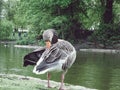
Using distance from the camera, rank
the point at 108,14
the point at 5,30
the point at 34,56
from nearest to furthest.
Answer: the point at 34,56 < the point at 108,14 < the point at 5,30

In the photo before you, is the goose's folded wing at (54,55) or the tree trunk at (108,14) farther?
the tree trunk at (108,14)

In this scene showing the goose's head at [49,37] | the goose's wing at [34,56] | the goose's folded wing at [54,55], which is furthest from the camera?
the goose's wing at [34,56]

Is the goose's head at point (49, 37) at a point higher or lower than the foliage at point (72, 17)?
higher

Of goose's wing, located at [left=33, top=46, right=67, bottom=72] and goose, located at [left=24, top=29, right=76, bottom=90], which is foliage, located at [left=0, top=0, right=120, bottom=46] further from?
goose's wing, located at [left=33, top=46, right=67, bottom=72]

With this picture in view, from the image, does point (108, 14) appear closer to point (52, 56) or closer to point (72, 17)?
point (72, 17)

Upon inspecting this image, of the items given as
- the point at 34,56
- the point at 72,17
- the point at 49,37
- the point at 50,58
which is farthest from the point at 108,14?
the point at 50,58

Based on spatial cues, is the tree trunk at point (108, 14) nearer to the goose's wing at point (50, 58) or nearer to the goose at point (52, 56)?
the goose at point (52, 56)

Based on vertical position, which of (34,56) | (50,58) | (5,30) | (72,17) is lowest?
(5,30)

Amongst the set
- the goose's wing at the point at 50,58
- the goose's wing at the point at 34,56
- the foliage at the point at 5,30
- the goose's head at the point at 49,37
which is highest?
the goose's head at the point at 49,37

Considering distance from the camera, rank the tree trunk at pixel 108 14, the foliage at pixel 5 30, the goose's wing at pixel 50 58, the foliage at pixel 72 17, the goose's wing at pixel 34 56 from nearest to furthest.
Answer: the goose's wing at pixel 50 58
the goose's wing at pixel 34 56
the foliage at pixel 72 17
the tree trunk at pixel 108 14
the foliage at pixel 5 30

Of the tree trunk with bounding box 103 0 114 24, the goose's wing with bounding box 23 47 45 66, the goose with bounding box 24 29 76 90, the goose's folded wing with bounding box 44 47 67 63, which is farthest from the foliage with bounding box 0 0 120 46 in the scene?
the goose's folded wing with bounding box 44 47 67 63

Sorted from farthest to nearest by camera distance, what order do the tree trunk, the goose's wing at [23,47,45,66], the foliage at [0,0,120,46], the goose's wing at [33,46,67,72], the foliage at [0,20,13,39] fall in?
the foliage at [0,20,13,39] < the tree trunk < the foliage at [0,0,120,46] < the goose's wing at [23,47,45,66] < the goose's wing at [33,46,67,72]

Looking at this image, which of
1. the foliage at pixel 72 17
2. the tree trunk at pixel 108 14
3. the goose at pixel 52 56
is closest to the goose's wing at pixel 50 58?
the goose at pixel 52 56

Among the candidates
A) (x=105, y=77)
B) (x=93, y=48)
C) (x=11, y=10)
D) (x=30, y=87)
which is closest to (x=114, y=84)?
(x=105, y=77)
